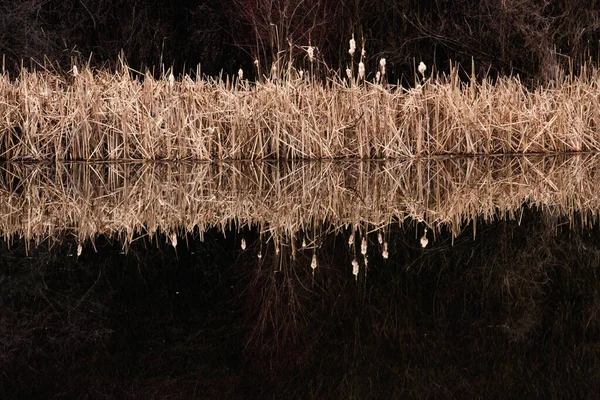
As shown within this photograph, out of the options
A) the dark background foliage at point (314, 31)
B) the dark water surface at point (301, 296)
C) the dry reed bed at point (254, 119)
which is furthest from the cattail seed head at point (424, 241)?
the dark background foliage at point (314, 31)

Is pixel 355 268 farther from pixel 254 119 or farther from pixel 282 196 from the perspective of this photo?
pixel 254 119

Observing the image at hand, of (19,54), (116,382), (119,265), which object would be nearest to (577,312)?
(116,382)

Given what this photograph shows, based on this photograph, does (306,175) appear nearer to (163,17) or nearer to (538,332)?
(538,332)

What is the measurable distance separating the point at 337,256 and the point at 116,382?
1.28 metres

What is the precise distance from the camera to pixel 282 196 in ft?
14.4

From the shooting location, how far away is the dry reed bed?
21.6 feet

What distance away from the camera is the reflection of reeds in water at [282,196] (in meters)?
3.59

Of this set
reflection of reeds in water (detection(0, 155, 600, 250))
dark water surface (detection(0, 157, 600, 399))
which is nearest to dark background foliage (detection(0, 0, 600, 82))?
reflection of reeds in water (detection(0, 155, 600, 250))

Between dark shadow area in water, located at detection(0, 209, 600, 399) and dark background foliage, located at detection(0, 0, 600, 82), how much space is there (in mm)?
8045

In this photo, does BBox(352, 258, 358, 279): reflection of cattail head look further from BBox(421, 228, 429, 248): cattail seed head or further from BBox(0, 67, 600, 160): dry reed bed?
BBox(0, 67, 600, 160): dry reed bed

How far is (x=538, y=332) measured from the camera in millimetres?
1903

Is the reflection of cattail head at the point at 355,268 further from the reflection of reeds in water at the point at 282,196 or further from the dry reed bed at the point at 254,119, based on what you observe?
the dry reed bed at the point at 254,119

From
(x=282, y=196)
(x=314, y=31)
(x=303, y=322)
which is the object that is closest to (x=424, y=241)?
(x=303, y=322)

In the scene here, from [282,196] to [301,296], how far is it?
6.87 ft
